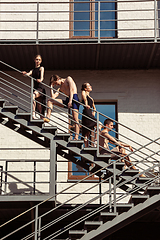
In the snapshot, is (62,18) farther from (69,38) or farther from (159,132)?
(159,132)

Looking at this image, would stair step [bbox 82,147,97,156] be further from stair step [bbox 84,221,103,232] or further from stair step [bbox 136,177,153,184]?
stair step [bbox 84,221,103,232]

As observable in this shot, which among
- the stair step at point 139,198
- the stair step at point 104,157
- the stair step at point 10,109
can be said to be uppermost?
the stair step at point 10,109

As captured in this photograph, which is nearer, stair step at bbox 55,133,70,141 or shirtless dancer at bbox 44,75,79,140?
stair step at bbox 55,133,70,141

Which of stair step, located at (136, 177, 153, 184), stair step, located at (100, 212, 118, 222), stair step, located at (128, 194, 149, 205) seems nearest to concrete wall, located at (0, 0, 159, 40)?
stair step, located at (136, 177, 153, 184)

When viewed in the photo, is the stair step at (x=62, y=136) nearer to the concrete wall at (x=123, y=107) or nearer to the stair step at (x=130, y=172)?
the stair step at (x=130, y=172)

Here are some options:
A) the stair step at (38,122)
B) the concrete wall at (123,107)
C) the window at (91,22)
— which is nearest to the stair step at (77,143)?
the stair step at (38,122)

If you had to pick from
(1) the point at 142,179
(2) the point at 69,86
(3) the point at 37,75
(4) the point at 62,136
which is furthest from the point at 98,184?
(3) the point at 37,75

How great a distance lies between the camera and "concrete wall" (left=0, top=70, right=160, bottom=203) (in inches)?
553

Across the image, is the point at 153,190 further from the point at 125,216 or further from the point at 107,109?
the point at 107,109

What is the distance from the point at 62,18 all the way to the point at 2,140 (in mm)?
4857

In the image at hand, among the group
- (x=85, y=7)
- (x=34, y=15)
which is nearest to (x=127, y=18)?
(x=85, y=7)

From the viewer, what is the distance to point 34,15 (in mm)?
15242

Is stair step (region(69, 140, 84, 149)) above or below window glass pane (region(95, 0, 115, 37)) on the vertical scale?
below

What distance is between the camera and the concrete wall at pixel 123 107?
14047 millimetres
